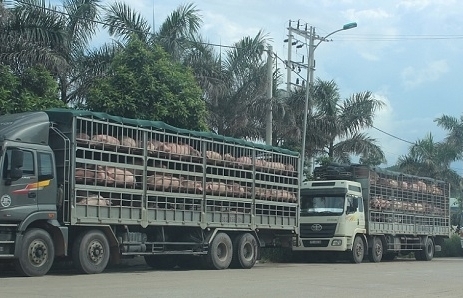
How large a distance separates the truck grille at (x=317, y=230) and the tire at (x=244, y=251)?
4.19 m

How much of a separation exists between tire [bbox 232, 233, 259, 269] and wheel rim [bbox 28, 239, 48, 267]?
655 cm

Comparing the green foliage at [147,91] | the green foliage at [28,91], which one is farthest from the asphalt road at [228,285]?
the green foliage at [147,91]

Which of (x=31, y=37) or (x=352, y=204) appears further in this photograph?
(x=352, y=204)

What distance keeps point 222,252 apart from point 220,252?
109mm

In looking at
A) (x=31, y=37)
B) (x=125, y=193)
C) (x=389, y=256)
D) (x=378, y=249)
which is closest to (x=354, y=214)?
(x=378, y=249)

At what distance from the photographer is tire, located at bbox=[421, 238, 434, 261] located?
29.7 metres

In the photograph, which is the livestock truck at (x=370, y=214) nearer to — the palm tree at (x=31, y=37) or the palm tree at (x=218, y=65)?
the palm tree at (x=218, y=65)

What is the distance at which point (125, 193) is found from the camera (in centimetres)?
1645

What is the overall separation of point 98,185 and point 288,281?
15.5 ft

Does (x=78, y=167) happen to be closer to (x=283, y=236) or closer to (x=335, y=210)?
(x=283, y=236)

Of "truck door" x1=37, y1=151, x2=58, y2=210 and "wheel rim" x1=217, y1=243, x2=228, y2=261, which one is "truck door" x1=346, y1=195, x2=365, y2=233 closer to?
"wheel rim" x1=217, y1=243, x2=228, y2=261

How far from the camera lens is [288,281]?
1528 cm

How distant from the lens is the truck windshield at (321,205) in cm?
2427

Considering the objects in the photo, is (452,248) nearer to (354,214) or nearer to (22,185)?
(354,214)
